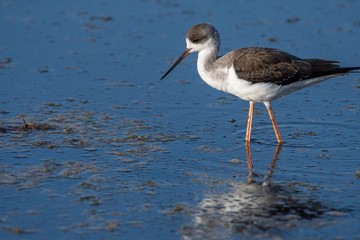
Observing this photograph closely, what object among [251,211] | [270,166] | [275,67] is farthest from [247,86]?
[251,211]

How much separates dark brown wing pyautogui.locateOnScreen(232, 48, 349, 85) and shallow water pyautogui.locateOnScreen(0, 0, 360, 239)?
691 mm

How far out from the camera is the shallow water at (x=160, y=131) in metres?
6.45

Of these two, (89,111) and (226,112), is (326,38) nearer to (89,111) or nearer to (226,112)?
(226,112)

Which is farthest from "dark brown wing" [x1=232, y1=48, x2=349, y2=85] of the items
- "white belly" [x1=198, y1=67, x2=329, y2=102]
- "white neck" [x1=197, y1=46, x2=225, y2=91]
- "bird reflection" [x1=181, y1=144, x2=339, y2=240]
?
"bird reflection" [x1=181, y1=144, x2=339, y2=240]

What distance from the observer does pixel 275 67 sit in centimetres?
853

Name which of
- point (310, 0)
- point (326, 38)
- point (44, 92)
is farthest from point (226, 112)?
point (310, 0)

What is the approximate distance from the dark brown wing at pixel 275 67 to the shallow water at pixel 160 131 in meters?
0.69

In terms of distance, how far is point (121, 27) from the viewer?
1235cm

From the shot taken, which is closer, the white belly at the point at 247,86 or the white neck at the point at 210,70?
the white belly at the point at 247,86

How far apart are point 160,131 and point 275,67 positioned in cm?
143

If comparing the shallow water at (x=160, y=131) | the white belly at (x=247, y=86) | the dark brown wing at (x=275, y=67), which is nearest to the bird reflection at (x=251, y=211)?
the shallow water at (x=160, y=131)

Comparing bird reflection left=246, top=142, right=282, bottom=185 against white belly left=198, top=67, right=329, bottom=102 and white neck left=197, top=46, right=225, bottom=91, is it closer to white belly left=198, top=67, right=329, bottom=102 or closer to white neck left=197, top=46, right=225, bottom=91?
white belly left=198, top=67, right=329, bottom=102

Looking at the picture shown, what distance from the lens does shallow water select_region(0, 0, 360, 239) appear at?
645 centimetres

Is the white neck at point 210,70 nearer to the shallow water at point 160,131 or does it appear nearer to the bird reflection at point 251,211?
the shallow water at point 160,131
